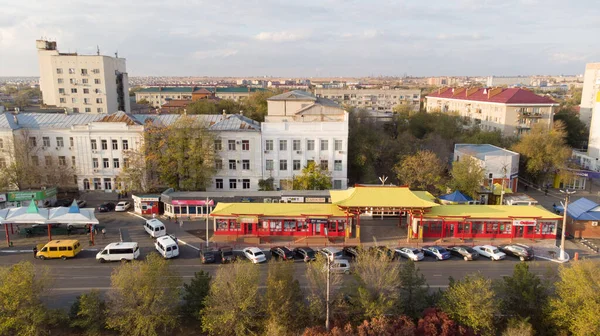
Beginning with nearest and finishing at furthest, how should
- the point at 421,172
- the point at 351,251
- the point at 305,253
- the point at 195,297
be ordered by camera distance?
the point at 195,297, the point at 305,253, the point at 351,251, the point at 421,172

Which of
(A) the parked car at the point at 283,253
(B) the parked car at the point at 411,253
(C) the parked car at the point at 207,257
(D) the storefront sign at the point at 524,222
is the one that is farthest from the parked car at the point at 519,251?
(C) the parked car at the point at 207,257

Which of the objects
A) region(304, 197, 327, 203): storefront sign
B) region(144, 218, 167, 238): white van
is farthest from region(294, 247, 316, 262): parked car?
region(144, 218, 167, 238): white van

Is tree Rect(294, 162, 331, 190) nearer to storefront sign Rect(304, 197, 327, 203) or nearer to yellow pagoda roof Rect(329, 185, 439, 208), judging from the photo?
storefront sign Rect(304, 197, 327, 203)

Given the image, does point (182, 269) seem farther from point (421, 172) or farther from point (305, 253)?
point (421, 172)

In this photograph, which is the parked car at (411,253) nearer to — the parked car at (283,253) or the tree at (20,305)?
the parked car at (283,253)

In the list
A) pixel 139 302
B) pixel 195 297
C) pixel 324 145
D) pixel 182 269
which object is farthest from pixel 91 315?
pixel 324 145
